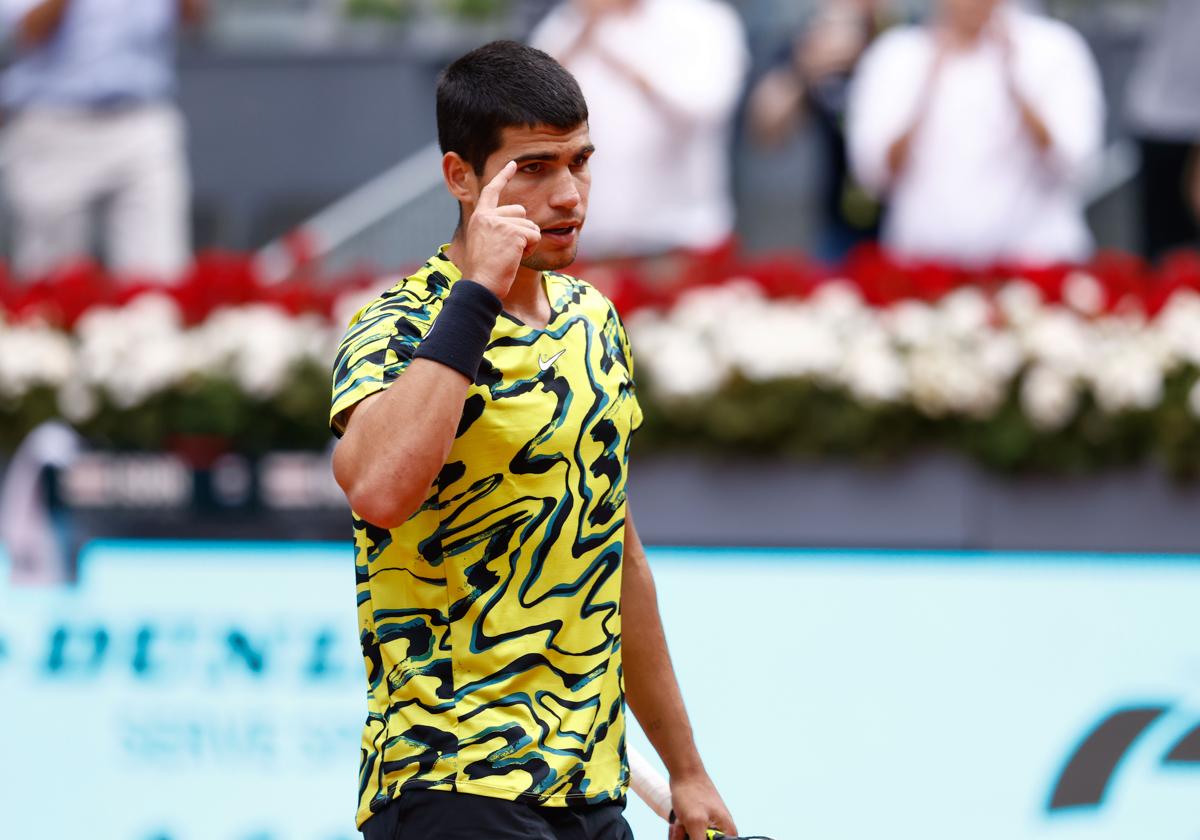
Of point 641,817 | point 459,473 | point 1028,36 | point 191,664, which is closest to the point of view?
point 459,473

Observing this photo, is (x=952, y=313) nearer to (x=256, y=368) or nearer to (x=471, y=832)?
(x=256, y=368)

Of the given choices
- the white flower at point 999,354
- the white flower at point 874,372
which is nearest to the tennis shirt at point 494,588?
the white flower at point 874,372

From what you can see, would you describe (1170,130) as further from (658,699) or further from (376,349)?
(376,349)

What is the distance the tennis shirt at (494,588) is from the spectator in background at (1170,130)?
5215mm

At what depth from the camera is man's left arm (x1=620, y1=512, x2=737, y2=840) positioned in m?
3.03

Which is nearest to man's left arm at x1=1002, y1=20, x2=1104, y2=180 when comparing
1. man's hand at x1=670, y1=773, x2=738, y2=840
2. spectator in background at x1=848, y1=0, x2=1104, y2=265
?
spectator in background at x1=848, y1=0, x2=1104, y2=265

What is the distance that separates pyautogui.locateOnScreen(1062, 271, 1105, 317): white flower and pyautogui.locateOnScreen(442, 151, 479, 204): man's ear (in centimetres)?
354

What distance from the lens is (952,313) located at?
589 cm

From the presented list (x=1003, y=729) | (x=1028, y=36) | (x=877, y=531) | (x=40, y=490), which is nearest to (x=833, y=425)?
(x=877, y=531)

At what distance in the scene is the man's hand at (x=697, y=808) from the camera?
3.03 meters

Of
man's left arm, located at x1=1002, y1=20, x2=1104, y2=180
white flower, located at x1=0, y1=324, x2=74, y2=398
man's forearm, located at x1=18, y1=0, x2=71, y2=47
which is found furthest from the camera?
man's forearm, located at x1=18, y1=0, x2=71, y2=47

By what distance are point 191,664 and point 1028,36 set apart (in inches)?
148

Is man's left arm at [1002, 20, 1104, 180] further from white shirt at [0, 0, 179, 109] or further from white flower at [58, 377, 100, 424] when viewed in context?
white shirt at [0, 0, 179, 109]

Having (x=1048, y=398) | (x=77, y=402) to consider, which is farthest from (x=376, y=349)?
(x=77, y=402)
